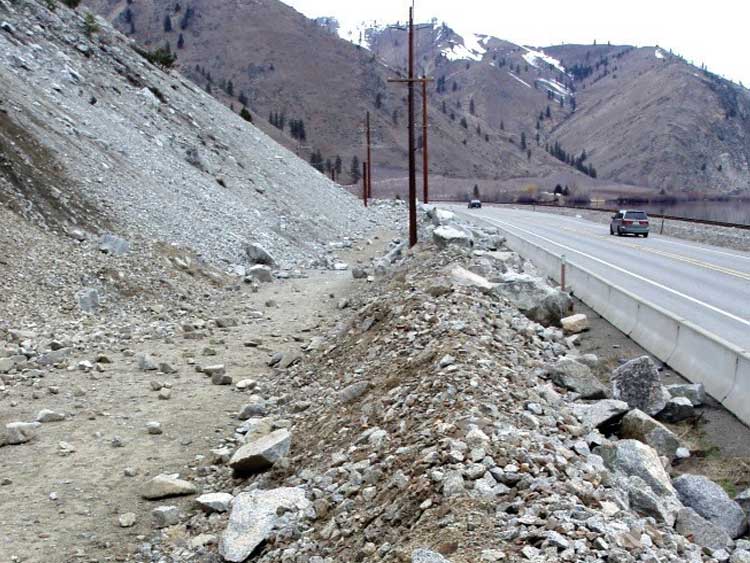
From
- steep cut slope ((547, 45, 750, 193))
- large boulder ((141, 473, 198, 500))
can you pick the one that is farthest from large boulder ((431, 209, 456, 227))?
steep cut slope ((547, 45, 750, 193))

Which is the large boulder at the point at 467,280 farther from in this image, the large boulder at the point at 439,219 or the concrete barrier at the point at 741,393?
the large boulder at the point at 439,219

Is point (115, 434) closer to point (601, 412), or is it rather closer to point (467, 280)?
point (601, 412)

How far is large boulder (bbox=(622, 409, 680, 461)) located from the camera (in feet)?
27.7

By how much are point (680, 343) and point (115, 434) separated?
26.4 ft

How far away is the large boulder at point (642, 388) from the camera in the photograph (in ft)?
32.3

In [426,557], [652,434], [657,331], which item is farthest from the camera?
[657,331]

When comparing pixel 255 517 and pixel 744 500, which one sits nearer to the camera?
pixel 255 517

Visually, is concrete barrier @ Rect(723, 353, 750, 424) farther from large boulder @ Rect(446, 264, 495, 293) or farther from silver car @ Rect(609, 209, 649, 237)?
silver car @ Rect(609, 209, 649, 237)

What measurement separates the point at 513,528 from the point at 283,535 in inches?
82.8

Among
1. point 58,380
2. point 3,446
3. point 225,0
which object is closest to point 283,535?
point 3,446

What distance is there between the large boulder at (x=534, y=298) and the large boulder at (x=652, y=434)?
233 inches

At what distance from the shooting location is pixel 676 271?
24.4 meters

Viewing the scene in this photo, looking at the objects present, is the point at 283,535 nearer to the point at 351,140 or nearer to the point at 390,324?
the point at 390,324

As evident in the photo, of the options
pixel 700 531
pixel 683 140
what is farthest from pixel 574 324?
pixel 683 140
